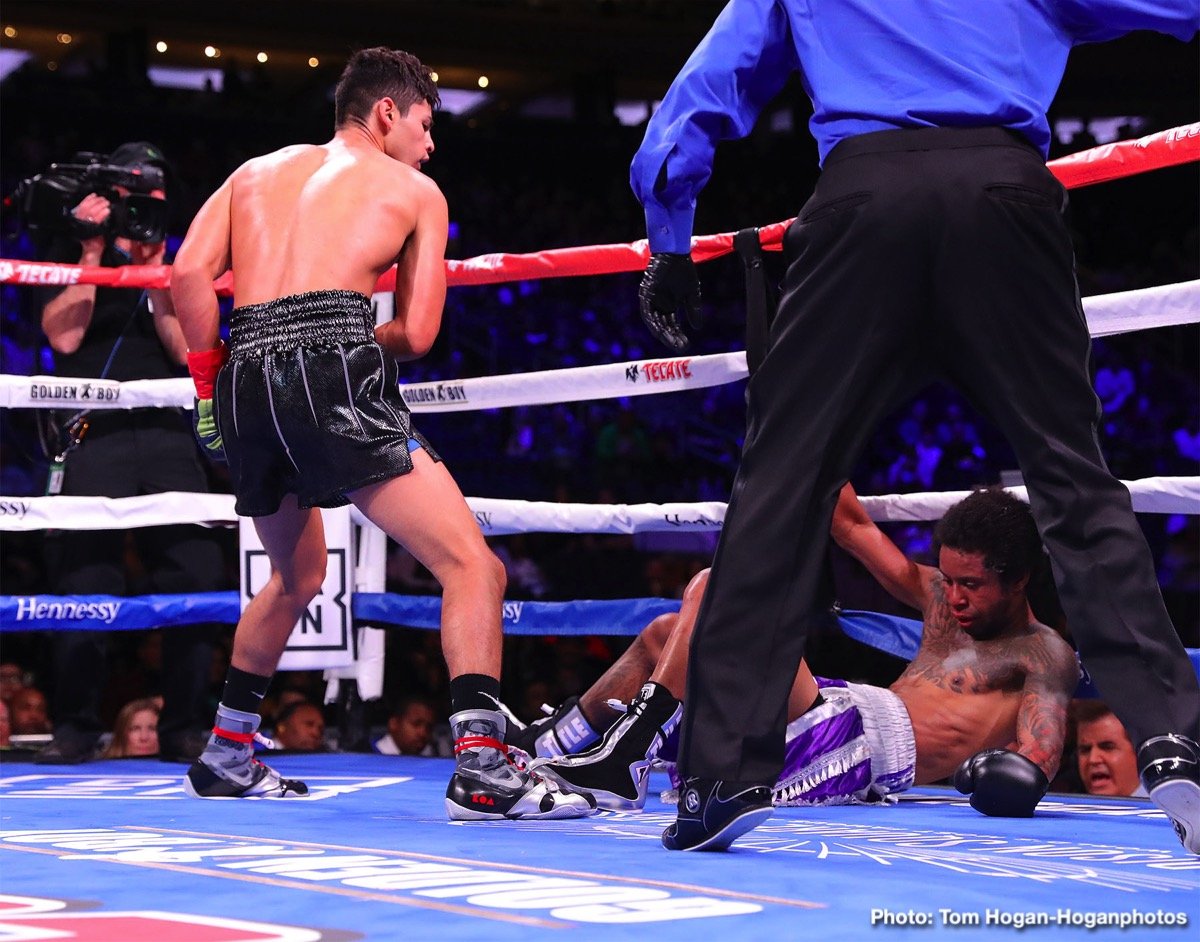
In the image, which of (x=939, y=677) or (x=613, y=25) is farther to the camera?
(x=613, y=25)

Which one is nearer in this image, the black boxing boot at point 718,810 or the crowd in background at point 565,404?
the black boxing boot at point 718,810

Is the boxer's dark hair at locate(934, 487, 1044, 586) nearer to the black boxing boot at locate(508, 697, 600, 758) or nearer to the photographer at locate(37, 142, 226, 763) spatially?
the black boxing boot at locate(508, 697, 600, 758)

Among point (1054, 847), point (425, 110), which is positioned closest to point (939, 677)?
point (1054, 847)

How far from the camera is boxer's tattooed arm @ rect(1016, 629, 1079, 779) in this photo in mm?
2160

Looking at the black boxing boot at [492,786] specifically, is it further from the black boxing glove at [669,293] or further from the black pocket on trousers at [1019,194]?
the black pocket on trousers at [1019,194]

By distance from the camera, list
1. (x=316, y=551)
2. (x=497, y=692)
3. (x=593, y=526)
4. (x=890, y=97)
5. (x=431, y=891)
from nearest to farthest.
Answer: (x=431, y=891) → (x=890, y=97) → (x=497, y=692) → (x=316, y=551) → (x=593, y=526)

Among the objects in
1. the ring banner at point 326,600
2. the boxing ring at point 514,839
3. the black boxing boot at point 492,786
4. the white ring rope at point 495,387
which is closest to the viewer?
the boxing ring at point 514,839

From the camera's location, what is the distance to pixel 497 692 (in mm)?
2127

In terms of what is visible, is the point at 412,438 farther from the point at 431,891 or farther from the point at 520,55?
the point at 520,55

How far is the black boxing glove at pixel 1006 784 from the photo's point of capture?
200 cm

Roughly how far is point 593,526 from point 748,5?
1395 mm

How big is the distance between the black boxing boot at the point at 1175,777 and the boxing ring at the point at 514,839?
0.05 meters

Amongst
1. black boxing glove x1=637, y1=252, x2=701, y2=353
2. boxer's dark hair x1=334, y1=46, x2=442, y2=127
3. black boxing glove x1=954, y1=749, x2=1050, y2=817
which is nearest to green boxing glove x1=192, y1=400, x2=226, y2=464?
boxer's dark hair x1=334, y1=46, x2=442, y2=127

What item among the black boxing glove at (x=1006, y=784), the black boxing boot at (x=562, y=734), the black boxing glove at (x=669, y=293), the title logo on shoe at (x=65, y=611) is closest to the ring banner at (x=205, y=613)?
the title logo on shoe at (x=65, y=611)
